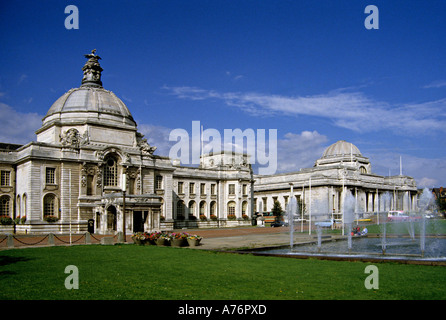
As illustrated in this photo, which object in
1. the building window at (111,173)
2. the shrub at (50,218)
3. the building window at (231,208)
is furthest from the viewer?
the building window at (231,208)

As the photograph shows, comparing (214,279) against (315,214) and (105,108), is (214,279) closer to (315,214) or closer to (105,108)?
(105,108)

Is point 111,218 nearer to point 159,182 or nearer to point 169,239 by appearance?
point 159,182

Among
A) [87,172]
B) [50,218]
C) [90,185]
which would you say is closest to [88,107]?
[87,172]

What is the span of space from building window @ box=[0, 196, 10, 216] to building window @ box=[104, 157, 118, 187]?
11870 mm

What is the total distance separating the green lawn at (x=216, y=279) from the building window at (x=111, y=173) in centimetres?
3328

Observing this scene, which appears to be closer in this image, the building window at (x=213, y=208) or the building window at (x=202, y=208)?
the building window at (x=202, y=208)

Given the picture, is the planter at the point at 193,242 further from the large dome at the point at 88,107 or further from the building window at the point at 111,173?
the large dome at the point at 88,107

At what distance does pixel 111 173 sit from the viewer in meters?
53.3

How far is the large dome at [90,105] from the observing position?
5700cm

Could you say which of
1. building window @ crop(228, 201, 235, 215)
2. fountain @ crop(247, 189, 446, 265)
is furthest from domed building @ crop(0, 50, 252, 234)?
fountain @ crop(247, 189, 446, 265)

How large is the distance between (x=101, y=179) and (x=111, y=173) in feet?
6.43

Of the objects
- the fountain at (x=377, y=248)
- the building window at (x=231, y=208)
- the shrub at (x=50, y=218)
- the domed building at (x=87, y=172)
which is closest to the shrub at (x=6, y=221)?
the domed building at (x=87, y=172)

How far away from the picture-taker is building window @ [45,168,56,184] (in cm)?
4869
